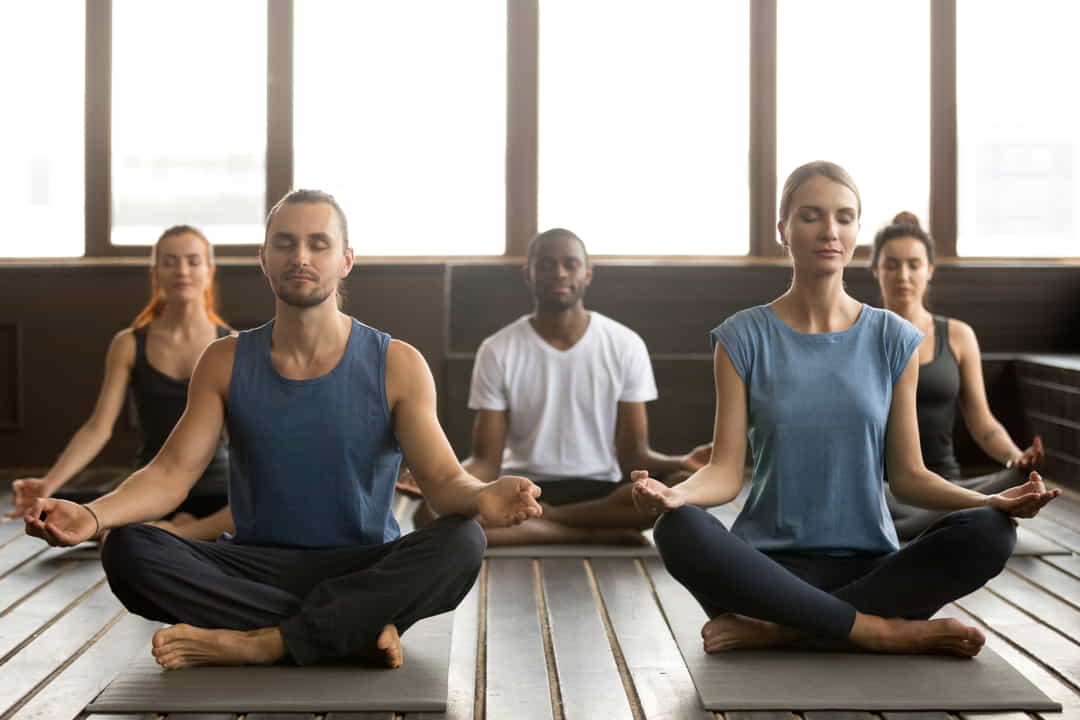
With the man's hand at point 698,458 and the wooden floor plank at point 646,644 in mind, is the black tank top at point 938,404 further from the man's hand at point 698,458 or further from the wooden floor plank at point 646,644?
the wooden floor plank at point 646,644

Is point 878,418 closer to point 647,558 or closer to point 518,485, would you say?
point 518,485

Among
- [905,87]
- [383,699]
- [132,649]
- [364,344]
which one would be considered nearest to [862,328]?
[364,344]

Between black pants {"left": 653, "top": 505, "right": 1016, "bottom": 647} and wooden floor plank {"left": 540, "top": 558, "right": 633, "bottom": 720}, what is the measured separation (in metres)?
0.24

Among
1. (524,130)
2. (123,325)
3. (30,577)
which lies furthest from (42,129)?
(30,577)

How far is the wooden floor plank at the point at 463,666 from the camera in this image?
2.08 m

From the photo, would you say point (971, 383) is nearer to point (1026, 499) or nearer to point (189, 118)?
point (1026, 499)

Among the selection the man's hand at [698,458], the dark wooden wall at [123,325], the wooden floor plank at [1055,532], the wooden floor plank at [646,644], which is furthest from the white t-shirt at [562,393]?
the dark wooden wall at [123,325]

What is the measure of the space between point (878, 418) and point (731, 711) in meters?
0.67

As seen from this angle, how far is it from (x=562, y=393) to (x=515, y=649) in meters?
1.34

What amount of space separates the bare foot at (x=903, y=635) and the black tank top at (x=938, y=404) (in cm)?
134

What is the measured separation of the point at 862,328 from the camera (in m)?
2.46

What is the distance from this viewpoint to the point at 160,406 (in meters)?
3.64

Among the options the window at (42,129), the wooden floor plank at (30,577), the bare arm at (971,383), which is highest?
the window at (42,129)

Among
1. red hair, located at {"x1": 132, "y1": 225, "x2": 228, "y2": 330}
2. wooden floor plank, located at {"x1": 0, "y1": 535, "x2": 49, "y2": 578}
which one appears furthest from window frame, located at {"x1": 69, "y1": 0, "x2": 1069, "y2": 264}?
wooden floor plank, located at {"x1": 0, "y1": 535, "x2": 49, "y2": 578}
